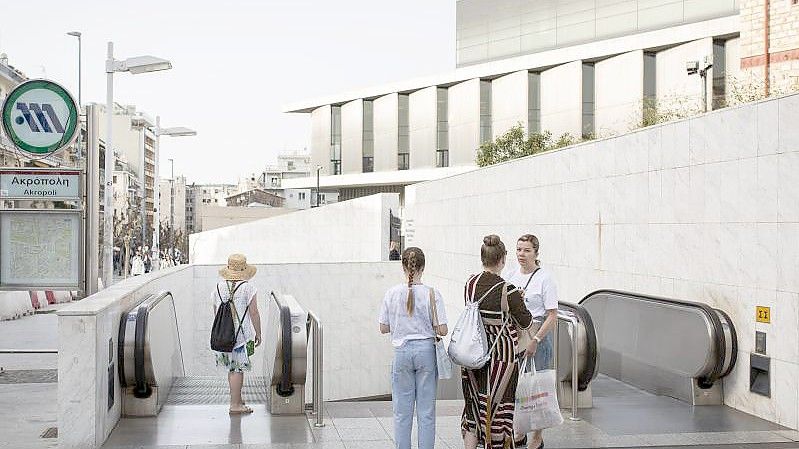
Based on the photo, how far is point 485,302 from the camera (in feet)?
24.1

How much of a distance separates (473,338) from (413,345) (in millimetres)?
515

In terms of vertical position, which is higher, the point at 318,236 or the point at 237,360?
the point at 318,236

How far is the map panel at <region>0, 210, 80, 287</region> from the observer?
11.4 meters

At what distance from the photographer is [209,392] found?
39.4 feet

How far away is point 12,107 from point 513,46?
151 feet

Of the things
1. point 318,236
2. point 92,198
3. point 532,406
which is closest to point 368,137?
point 318,236

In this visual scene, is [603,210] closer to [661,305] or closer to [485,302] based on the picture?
[661,305]

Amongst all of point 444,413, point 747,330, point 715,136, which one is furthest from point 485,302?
point 715,136

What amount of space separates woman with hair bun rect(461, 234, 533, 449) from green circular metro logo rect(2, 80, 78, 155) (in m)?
5.69

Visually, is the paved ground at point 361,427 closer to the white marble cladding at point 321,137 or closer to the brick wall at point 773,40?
the brick wall at point 773,40

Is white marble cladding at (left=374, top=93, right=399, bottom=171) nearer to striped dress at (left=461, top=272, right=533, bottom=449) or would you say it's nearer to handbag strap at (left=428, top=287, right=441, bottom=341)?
handbag strap at (left=428, top=287, right=441, bottom=341)

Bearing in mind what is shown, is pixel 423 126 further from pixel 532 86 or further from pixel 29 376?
pixel 29 376

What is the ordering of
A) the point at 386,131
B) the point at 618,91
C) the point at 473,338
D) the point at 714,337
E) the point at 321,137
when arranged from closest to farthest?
the point at 473,338
the point at 714,337
the point at 618,91
the point at 386,131
the point at 321,137

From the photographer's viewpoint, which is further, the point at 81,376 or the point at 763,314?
the point at 763,314
